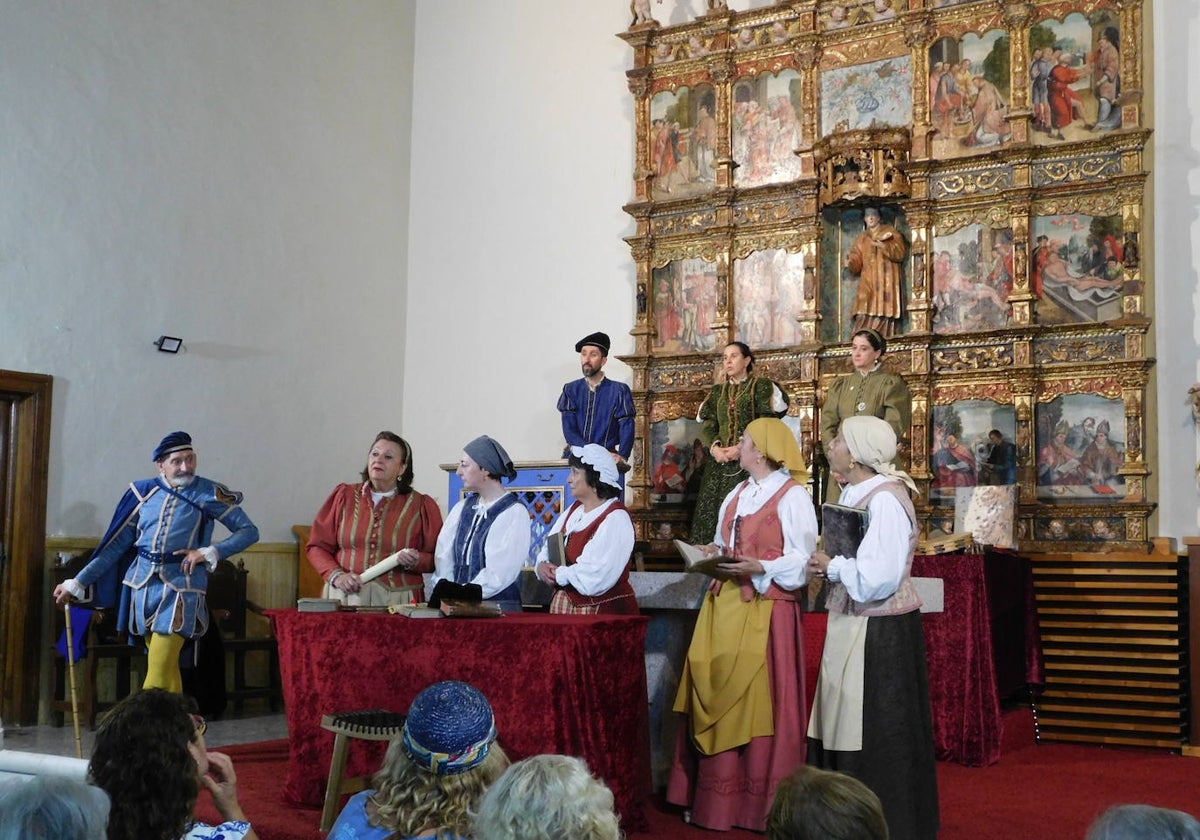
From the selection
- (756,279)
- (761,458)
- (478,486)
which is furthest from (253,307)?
(761,458)

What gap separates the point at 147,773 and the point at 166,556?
13.4ft

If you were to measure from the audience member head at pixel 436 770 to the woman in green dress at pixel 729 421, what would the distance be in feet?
21.1

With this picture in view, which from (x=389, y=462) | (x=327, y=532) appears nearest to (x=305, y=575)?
(x=327, y=532)

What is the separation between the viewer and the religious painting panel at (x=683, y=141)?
1090cm

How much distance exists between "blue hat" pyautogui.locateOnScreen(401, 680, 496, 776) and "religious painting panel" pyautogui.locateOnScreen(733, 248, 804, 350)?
315 inches

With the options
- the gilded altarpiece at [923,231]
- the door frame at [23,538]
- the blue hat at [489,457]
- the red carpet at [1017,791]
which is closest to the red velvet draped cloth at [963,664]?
the red carpet at [1017,791]

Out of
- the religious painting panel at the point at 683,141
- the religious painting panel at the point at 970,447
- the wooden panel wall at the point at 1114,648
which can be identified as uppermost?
the religious painting panel at the point at 683,141

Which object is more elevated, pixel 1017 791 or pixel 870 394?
pixel 870 394

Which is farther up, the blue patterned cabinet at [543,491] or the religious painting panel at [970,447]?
the religious painting panel at [970,447]

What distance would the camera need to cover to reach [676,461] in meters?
10.7

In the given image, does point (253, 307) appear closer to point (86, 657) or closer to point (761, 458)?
point (86, 657)

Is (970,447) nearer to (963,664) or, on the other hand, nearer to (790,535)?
(963,664)

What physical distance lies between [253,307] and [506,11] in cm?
408

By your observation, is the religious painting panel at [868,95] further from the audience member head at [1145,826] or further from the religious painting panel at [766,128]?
the audience member head at [1145,826]
